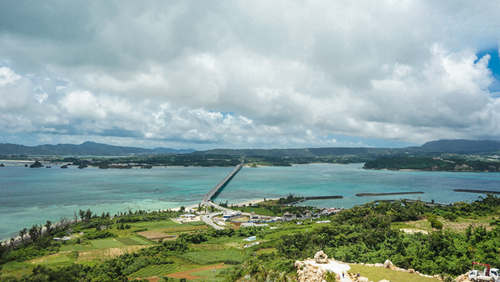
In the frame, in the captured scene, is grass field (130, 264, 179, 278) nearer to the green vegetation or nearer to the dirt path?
the green vegetation

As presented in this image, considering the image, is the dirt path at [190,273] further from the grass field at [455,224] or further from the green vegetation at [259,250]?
the grass field at [455,224]

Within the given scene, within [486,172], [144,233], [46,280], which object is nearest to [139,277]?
[46,280]

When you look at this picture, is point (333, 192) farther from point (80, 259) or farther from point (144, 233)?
Answer: point (80, 259)

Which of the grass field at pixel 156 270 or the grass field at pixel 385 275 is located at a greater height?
the grass field at pixel 385 275

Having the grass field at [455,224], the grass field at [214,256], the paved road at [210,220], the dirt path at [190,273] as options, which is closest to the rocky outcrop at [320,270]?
the dirt path at [190,273]

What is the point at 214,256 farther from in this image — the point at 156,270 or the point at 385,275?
the point at 385,275
